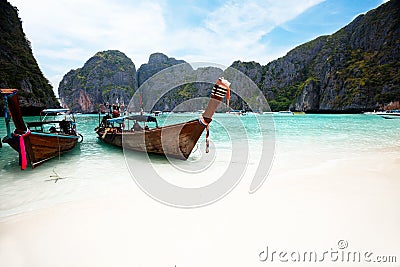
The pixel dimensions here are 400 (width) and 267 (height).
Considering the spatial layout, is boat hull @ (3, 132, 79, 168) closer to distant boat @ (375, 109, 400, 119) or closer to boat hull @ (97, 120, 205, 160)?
boat hull @ (97, 120, 205, 160)

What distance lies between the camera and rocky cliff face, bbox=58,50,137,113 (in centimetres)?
12119

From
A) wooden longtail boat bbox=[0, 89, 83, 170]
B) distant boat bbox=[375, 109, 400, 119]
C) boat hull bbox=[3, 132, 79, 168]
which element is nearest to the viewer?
wooden longtail boat bbox=[0, 89, 83, 170]

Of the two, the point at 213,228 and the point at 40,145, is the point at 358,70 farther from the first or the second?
the point at 40,145

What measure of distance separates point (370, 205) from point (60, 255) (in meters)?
5.47

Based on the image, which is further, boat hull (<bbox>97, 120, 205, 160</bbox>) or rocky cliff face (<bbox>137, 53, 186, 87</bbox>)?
rocky cliff face (<bbox>137, 53, 186, 87</bbox>)

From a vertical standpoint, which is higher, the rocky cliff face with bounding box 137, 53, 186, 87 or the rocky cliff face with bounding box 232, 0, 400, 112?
the rocky cliff face with bounding box 137, 53, 186, 87

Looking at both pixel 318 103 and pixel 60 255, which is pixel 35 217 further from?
pixel 318 103

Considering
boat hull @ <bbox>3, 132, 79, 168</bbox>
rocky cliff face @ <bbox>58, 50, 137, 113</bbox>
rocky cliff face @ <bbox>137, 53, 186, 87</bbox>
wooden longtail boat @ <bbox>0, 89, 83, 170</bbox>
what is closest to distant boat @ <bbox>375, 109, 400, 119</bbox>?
boat hull @ <bbox>3, 132, 79, 168</bbox>

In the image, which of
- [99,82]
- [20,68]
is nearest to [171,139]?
[20,68]

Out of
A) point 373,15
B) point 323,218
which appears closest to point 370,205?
point 323,218

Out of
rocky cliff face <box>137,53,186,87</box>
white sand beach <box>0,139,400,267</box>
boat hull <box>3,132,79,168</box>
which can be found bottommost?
white sand beach <box>0,139,400,267</box>

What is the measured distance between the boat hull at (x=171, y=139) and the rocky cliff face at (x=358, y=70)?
76007mm

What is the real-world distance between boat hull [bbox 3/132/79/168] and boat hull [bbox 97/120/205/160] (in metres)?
2.87

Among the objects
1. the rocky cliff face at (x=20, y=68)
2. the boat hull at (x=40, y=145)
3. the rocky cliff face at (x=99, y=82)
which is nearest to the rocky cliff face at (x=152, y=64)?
the rocky cliff face at (x=99, y=82)
